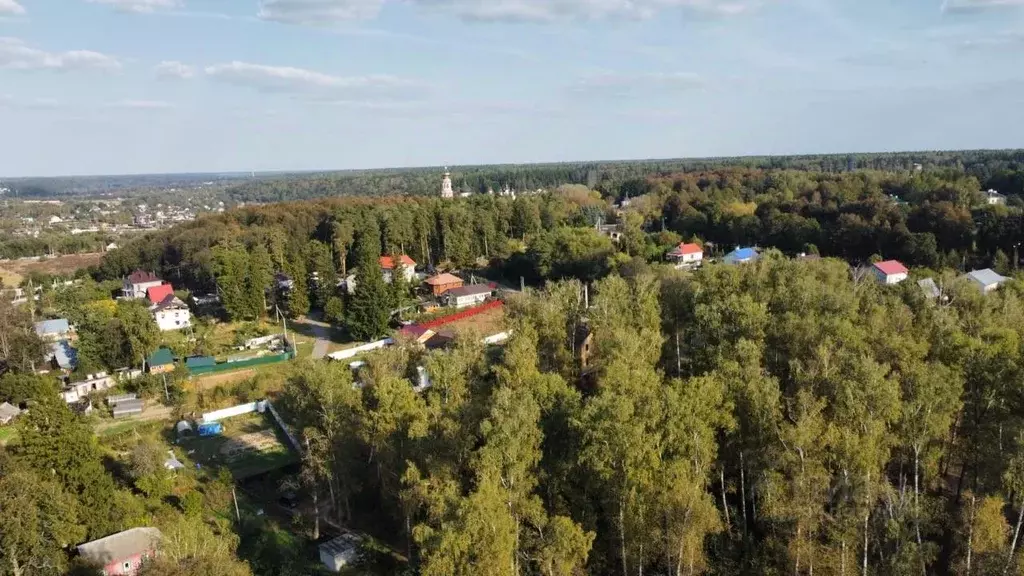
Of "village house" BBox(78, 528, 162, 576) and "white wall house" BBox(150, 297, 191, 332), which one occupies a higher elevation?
"white wall house" BBox(150, 297, 191, 332)

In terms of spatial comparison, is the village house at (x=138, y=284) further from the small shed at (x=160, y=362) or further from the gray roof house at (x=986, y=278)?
the gray roof house at (x=986, y=278)

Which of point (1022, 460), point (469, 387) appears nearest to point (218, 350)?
point (469, 387)

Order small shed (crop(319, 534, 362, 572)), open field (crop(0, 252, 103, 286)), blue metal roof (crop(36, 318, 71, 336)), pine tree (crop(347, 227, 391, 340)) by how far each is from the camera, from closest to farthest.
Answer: small shed (crop(319, 534, 362, 572)) < pine tree (crop(347, 227, 391, 340)) < blue metal roof (crop(36, 318, 71, 336)) < open field (crop(0, 252, 103, 286))

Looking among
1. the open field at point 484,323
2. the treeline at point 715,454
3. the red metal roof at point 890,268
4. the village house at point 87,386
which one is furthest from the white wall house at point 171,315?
the red metal roof at point 890,268

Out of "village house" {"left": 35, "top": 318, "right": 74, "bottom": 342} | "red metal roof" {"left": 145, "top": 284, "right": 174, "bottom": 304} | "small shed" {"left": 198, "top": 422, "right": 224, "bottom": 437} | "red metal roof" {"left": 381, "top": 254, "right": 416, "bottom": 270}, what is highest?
"red metal roof" {"left": 381, "top": 254, "right": 416, "bottom": 270}

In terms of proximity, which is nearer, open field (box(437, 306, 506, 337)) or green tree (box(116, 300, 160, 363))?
green tree (box(116, 300, 160, 363))

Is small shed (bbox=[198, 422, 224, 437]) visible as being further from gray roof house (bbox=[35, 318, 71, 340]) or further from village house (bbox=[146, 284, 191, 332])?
gray roof house (bbox=[35, 318, 71, 340])

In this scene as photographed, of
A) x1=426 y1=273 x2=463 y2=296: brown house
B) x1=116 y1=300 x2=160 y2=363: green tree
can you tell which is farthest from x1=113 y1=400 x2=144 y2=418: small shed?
x1=426 y1=273 x2=463 y2=296: brown house
